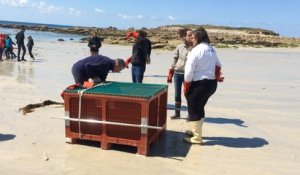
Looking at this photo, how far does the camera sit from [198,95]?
23.2ft

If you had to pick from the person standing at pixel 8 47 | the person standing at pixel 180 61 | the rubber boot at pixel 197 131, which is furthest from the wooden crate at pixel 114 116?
the person standing at pixel 8 47

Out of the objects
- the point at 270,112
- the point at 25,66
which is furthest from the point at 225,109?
the point at 25,66

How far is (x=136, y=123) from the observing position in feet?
21.6

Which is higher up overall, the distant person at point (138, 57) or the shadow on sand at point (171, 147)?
the distant person at point (138, 57)

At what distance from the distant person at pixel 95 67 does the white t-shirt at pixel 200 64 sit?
4.10 ft

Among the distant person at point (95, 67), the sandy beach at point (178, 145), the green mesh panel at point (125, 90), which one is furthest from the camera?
the distant person at point (95, 67)

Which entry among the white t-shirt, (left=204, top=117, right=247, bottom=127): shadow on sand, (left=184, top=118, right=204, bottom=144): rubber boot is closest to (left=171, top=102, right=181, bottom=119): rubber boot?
(left=204, top=117, right=247, bottom=127): shadow on sand

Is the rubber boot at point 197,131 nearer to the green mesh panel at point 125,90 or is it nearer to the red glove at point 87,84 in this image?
the green mesh panel at point 125,90

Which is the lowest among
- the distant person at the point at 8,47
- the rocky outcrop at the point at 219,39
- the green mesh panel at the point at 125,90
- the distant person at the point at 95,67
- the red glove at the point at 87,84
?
the rocky outcrop at the point at 219,39

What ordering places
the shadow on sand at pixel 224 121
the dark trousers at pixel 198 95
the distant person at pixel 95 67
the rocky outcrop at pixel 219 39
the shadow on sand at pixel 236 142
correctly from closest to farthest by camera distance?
the dark trousers at pixel 198 95 < the shadow on sand at pixel 236 142 < the distant person at pixel 95 67 < the shadow on sand at pixel 224 121 < the rocky outcrop at pixel 219 39

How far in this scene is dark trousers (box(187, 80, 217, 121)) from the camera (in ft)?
23.1

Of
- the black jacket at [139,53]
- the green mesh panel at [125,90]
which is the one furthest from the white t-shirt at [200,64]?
the black jacket at [139,53]

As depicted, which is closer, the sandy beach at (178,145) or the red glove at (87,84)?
the sandy beach at (178,145)

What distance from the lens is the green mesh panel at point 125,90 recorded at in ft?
21.8
